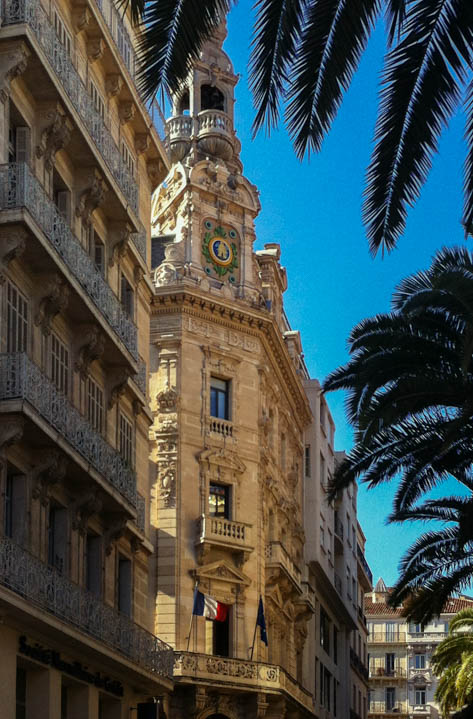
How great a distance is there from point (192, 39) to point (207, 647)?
38.4 metres

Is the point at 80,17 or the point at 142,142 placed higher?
the point at 80,17

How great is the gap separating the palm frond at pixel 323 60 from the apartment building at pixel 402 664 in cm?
10488

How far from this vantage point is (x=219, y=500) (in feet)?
169

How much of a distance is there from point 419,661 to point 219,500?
7188 cm

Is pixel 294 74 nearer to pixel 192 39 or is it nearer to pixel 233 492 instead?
pixel 192 39

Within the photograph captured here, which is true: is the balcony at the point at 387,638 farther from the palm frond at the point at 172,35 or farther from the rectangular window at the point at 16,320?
the palm frond at the point at 172,35

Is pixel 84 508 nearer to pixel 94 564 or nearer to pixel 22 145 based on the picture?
pixel 94 564

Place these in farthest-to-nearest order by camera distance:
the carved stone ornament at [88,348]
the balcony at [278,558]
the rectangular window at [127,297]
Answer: the balcony at [278,558], the rectangular window at [127,297], the carved stone ornament at [88,348]

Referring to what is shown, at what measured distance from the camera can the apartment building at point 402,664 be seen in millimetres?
116812

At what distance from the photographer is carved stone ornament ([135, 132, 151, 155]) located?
3478 cm

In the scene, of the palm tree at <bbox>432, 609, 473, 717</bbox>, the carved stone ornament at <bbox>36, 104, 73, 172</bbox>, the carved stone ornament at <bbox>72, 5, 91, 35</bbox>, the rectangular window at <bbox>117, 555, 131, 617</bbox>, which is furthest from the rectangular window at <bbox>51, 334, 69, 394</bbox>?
the palm tree at <bbox>432, 609, 473, 717</bbox>

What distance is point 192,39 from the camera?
13.2 meters

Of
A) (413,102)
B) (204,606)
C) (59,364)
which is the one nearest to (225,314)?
(204,606)

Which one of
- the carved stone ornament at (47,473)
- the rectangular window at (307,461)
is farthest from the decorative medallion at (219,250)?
the carved stone ornament at (47,473)
